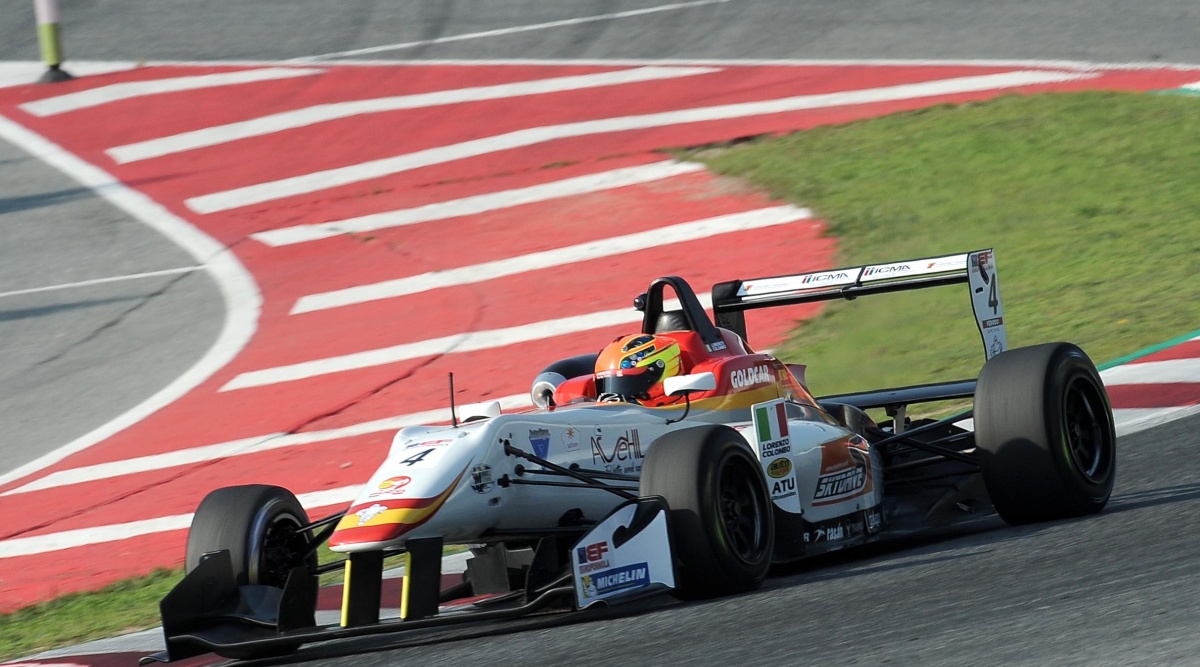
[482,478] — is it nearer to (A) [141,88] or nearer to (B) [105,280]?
(B) [105,280]

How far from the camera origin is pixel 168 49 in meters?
21.7

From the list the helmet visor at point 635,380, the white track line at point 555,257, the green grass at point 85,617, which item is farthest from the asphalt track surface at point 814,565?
the green grass at point 85,617

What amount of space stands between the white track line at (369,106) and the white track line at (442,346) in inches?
253

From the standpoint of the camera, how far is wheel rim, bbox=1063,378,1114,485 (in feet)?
24.2

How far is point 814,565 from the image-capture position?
24.7 feet

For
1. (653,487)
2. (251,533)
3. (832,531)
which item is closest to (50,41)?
(251,533)

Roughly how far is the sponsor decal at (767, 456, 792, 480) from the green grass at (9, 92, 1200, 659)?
327 cm

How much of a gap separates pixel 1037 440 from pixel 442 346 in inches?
272

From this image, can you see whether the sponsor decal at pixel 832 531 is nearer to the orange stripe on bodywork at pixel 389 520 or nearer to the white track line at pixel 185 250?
the orange stripe on bodywork at pixel 389 520

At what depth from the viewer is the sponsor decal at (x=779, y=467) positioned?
692cm

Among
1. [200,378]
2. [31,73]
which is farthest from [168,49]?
[200,378]

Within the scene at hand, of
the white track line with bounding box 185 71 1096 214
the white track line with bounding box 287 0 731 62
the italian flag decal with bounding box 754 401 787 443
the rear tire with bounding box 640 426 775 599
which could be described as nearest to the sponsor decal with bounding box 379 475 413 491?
the rear tire with bounding box 640 426 775 599

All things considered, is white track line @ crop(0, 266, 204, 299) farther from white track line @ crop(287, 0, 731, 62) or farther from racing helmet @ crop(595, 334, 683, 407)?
racing helmet @ crop(595, 334, 683, 407)

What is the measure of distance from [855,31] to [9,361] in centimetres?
1078
